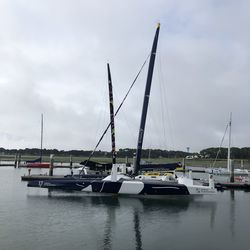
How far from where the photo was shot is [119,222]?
19.9 m

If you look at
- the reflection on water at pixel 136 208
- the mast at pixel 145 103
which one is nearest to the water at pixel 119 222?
the reflection on water at pixel 136 208

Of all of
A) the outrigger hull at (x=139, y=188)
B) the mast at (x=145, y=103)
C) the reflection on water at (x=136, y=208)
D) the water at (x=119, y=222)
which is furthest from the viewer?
the mast at (x=145, y=103)

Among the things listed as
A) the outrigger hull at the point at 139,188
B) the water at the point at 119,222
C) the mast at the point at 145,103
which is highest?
the mast at the point at 145,103

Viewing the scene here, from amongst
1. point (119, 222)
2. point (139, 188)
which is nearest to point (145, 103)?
point (139, 188)

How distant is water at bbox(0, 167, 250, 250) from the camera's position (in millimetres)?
15359

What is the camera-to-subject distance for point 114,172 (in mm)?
27984

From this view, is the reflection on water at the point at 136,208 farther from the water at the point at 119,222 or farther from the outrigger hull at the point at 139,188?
the outrigger hull at the point at 139,188

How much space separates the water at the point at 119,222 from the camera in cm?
1536

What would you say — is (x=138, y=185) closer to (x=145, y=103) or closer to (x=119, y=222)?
(x=145, y=103)

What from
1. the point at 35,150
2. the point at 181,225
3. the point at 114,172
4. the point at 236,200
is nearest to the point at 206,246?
the point at 181,225

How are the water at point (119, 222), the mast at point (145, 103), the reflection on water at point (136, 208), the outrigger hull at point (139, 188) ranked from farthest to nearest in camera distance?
the mast at point (145, 103) → the outrigger hull at point (139, 188) → the reflection on water at point (136, 208) → the water at point (119, 222)

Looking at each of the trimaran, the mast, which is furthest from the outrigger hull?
the mast

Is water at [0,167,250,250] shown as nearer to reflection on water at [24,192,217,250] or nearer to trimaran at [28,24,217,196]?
reflection on water at [24,192,217,250]

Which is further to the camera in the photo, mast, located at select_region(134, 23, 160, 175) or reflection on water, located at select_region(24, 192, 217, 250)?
mast, located at select_region(134, 23, 160, 175)
